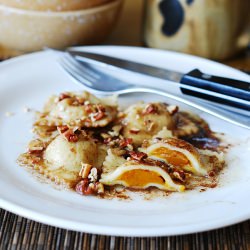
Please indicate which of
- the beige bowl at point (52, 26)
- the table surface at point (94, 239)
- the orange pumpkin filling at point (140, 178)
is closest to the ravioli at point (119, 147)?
the orange pumpkin filling at point (140, 178)

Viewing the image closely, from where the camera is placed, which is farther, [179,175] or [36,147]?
[36,147]

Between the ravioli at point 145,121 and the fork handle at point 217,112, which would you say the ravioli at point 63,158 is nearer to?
the ravioli at point 145,121

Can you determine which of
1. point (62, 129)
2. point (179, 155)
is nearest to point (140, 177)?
point (179, 155)

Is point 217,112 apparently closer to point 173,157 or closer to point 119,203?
point 173,157

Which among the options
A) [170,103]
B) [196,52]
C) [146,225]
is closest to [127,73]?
A: [170,103]

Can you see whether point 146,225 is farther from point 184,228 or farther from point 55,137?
point 55,137

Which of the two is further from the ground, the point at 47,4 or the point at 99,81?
the point at 47,4

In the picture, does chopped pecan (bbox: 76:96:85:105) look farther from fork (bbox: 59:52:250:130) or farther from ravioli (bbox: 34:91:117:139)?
fork (bbox: 59:52:250:130)
